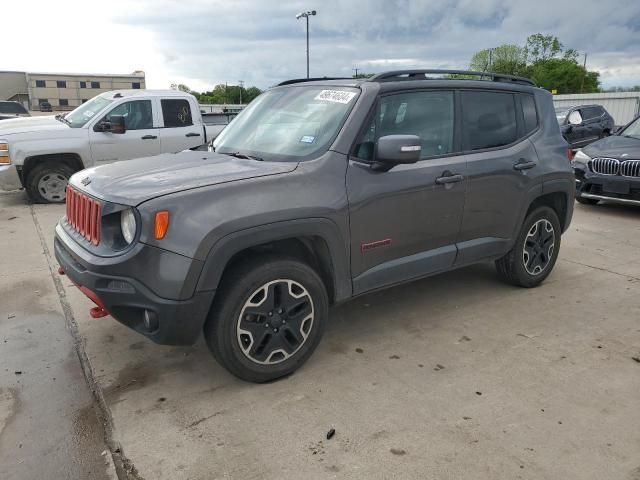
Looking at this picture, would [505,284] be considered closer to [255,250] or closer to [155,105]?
[255,250]

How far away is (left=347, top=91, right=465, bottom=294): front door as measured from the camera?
351 cm

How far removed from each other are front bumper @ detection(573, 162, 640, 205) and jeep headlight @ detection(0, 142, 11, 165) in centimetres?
919

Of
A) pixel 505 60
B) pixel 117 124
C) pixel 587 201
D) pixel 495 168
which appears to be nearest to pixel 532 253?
pixel 495 168

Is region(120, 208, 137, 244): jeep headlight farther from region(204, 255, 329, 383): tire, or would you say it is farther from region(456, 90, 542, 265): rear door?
region(456, 90, 542, 265): rear door

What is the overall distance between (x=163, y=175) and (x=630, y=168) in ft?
23.7

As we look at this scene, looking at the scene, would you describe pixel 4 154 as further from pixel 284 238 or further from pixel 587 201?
pixel 587 201

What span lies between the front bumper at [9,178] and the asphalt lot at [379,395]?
458 centimetres

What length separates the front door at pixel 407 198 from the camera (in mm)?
3514

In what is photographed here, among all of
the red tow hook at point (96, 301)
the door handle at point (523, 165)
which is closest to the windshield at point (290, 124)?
the red tow hook at point (96, 301)

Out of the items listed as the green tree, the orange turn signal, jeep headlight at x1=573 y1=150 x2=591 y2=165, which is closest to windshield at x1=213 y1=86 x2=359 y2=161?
the orange turn signal

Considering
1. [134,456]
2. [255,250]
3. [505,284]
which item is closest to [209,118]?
[505,284]

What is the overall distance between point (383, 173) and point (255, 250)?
1027 mm

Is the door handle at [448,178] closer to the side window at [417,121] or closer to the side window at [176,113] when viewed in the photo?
the side window at [417,121]

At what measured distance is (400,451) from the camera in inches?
105
